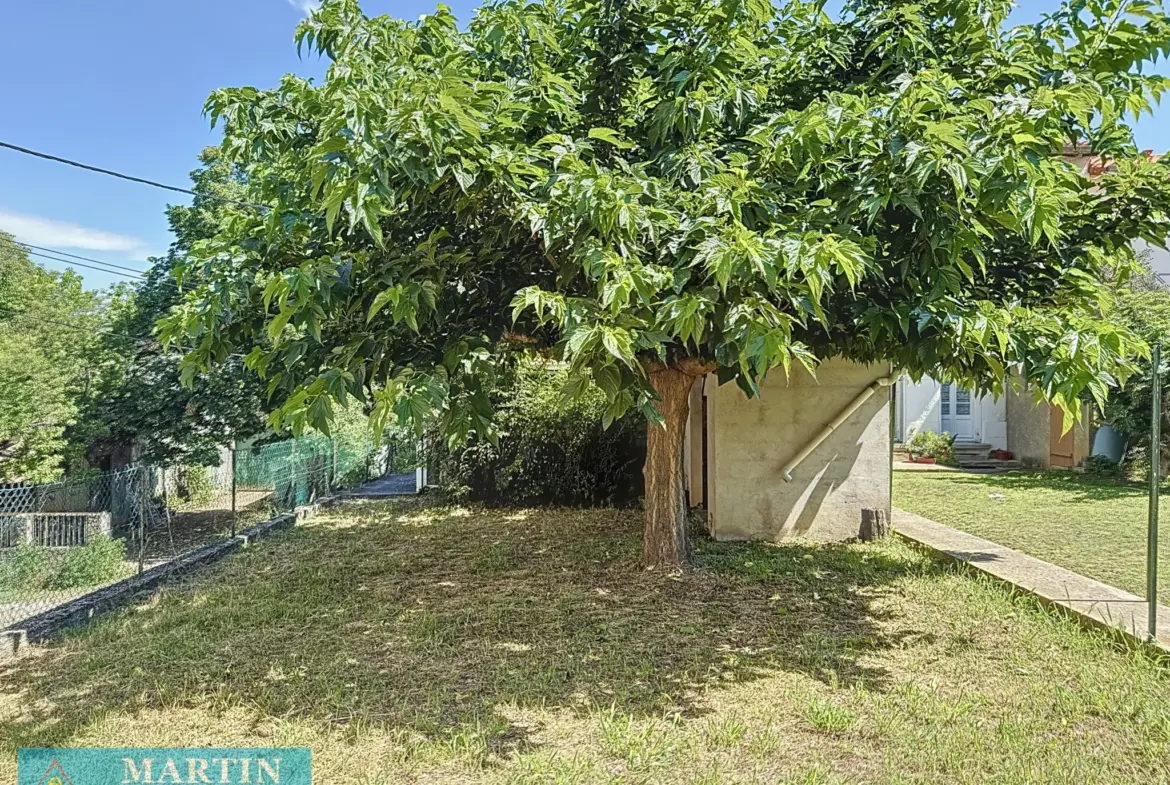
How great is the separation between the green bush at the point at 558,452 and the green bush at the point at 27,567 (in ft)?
15.6

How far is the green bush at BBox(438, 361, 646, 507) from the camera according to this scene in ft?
31.8

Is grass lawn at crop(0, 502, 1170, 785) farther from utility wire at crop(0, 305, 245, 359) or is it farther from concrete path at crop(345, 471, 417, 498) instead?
concrete path at crop(345, 471, 417, 498)

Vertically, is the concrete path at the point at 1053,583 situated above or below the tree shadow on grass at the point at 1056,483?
below

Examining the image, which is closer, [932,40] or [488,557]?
[932,40]

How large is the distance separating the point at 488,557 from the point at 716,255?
15.4ft

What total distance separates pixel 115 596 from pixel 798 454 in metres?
6.19

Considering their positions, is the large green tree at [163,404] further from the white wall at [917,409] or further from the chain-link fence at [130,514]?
the white wall at [917,409]

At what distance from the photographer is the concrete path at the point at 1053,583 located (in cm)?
413

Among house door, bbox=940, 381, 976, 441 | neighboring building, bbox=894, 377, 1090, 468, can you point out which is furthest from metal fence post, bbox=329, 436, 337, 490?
house door, bbox=940, 381, 976, 441

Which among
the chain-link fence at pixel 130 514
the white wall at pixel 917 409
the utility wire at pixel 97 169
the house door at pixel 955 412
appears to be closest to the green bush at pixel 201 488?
the chain-link fence at pixel 130 514

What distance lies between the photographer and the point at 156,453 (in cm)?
828

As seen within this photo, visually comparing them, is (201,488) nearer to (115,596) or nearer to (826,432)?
(115,596)

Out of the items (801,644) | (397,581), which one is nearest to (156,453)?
(397,581)

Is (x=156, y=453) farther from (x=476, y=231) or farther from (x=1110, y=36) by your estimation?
(x=1110, y=36)
